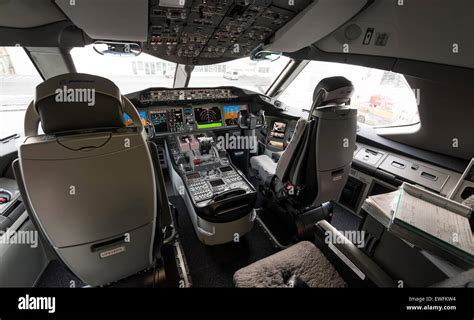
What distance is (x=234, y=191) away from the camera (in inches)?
69.5

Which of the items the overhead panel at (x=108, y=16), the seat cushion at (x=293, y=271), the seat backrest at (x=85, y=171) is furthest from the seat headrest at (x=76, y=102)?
the seat cushion at (x=293, y=271)

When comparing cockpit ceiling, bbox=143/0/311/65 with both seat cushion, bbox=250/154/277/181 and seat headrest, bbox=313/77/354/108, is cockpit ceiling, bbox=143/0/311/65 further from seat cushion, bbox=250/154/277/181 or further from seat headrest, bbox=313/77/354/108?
seat cushion, bbox=250/154/277/181

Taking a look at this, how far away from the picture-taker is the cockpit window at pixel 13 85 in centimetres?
187

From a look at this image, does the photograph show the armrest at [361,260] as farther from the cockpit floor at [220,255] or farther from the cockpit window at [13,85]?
the cockpit window at [13,85]

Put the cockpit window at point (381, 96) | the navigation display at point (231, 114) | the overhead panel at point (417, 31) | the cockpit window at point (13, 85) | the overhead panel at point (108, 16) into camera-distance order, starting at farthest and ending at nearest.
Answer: the navigation display at point (231, 114)
the cockpit window at point (381, 96)
the cockpit window at point (13, 85)
the overhead panel at point (417, 31)
the overhead panel at point (108, 16)

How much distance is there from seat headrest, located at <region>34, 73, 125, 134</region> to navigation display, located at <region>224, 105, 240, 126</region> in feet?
7.00

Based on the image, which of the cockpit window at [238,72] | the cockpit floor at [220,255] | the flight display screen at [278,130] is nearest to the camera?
the cockpit floor at [220,255]

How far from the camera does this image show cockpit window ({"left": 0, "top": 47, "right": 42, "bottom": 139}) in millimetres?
1868

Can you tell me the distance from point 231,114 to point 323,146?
168 centimetres

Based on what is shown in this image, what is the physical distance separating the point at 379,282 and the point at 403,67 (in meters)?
2.00

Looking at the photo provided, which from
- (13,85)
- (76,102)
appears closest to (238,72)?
(13,85)

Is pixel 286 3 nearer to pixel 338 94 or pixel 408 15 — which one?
pixel 338 94

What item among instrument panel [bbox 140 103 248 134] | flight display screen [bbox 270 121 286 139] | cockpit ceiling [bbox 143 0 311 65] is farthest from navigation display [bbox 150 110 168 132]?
flight display screen [bbox 270 121 286 139]

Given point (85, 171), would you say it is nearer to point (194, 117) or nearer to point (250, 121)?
point (194, 117)
